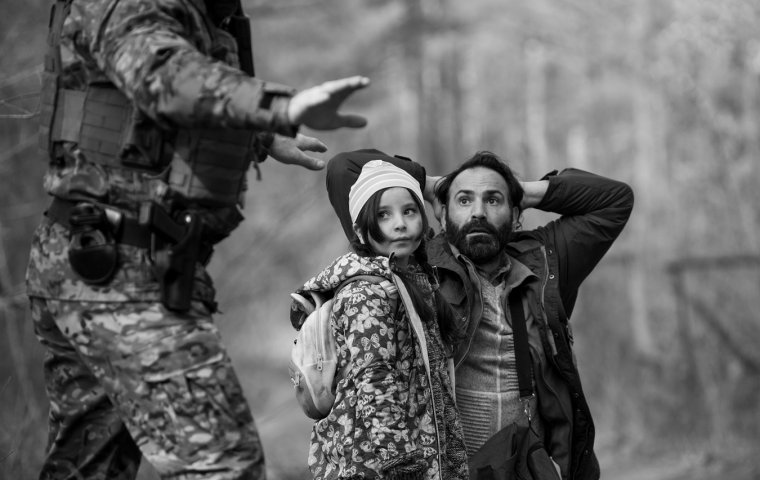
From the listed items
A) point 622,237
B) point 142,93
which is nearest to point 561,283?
point 142,93

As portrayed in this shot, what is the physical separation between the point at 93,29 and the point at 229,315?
9.81 metres

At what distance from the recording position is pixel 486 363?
462 cm

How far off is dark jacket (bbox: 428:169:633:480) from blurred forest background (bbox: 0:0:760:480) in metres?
2.10

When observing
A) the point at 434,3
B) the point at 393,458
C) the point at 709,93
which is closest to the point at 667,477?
the point at 709,93

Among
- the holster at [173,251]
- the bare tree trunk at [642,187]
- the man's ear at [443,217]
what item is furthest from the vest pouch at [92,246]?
the bare tree trunk at [642,187]

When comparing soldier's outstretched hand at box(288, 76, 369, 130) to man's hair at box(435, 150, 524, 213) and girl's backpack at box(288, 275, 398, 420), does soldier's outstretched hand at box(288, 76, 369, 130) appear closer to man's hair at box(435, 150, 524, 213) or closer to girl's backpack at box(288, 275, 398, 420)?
girl's backpack at box(288, 275, 398, 420)

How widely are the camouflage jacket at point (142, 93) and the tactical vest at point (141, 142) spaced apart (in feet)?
0.11

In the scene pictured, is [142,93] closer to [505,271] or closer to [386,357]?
[386,357]

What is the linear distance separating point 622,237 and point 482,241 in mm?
10709

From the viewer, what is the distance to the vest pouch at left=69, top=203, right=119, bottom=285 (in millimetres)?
3176

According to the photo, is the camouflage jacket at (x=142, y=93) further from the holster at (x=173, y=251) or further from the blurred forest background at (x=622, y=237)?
the blurred forest background at (x=622, y=237)

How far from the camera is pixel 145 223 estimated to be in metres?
3.18

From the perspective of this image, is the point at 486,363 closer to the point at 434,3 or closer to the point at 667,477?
the point at 667,477

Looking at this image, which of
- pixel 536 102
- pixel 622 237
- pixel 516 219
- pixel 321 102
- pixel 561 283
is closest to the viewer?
pixel 321 102
